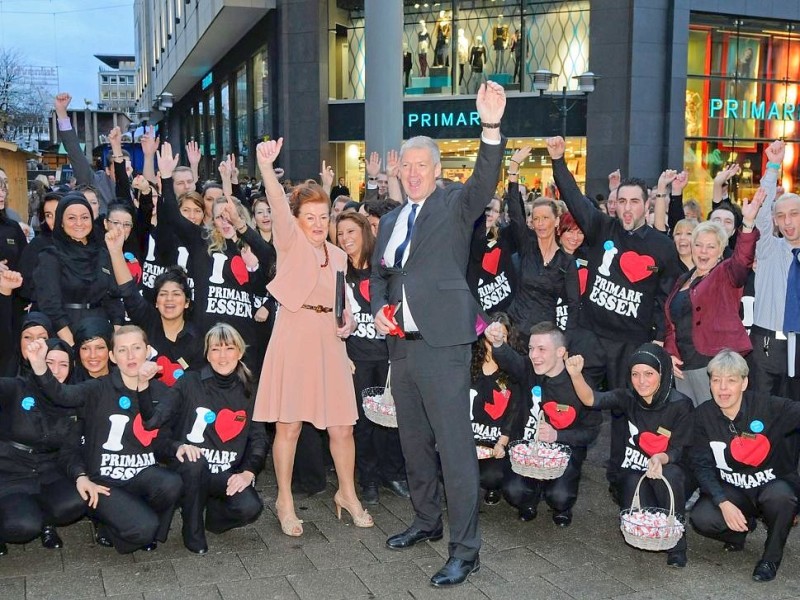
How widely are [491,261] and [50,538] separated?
402 cm

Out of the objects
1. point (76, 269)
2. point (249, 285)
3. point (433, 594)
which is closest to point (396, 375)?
point (433, 594)

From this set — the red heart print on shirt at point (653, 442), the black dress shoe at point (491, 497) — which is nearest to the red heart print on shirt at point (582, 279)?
the red heart print on shirt at point (653, 442)

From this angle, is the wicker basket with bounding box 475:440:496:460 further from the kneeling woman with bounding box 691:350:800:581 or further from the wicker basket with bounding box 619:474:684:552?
the kneeling woman with bounding box 691:350:800:581

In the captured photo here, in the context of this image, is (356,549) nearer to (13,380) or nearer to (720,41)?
(13,380)

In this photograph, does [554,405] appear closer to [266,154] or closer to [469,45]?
[266,154]

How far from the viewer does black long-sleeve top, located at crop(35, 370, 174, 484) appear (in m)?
5.06

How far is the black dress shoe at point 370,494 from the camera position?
19.2ft

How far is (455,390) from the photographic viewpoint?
4555 mm

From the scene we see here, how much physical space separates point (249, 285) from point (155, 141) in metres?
2.69

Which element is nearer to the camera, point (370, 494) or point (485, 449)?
point (485, 449)

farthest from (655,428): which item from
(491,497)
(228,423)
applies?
(228,423)

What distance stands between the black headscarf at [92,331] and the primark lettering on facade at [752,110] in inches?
921

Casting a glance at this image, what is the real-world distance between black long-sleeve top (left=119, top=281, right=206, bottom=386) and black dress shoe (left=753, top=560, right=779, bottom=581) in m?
3.89

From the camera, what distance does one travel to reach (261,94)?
30.4 meters
